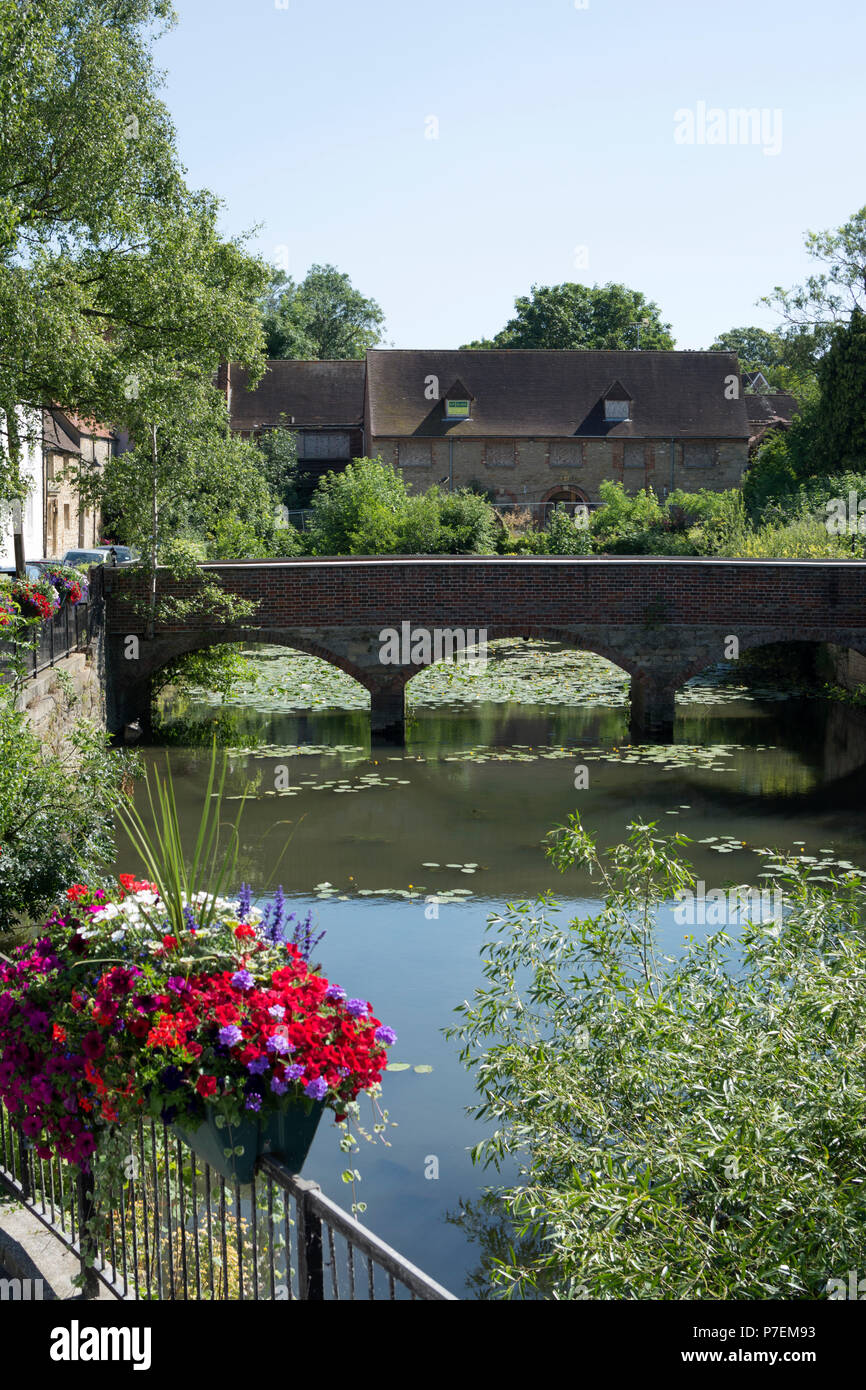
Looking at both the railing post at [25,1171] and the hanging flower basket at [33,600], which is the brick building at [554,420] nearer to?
the hanging flower basket at [33,600]

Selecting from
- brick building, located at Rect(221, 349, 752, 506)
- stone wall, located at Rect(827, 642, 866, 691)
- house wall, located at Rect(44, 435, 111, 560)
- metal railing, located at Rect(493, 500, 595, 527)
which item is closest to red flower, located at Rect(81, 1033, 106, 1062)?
stone wall, located at Rect(827, 642, 866, 691)

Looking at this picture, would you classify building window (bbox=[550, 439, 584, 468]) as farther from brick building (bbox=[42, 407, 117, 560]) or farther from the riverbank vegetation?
the riverbank vegetation

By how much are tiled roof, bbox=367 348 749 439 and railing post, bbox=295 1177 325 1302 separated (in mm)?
41606

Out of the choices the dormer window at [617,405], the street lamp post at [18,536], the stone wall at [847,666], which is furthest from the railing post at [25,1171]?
the dormer window at [617,405]

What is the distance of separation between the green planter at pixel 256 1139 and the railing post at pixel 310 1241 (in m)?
0.25

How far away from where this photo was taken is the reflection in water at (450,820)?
25.8 feet

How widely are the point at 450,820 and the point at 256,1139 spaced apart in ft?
41.1

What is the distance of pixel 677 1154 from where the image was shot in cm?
446

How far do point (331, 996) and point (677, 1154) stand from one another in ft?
5.14

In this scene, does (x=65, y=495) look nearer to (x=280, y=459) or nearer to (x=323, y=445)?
(x=280, y=459)

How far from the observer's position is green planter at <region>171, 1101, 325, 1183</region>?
363cm

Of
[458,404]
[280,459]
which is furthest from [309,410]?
[458,404]

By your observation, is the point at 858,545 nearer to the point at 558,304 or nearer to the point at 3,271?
the point at 3,271
